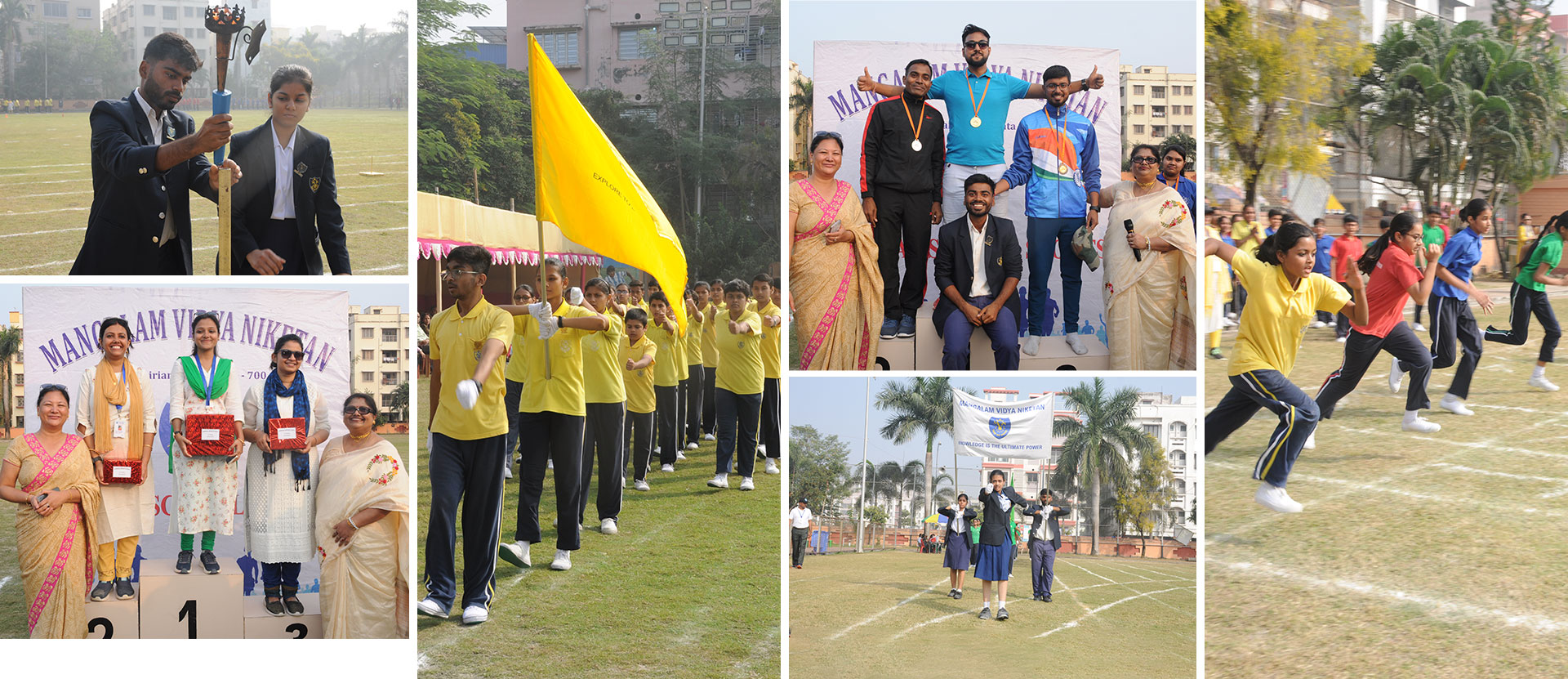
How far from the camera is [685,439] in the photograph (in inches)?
305

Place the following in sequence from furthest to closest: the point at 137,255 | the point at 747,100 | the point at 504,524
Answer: the point at 747,100, the point at 504,524, the point at 137,255

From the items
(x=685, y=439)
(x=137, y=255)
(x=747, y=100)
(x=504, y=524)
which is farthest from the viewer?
(x=747, y=100)

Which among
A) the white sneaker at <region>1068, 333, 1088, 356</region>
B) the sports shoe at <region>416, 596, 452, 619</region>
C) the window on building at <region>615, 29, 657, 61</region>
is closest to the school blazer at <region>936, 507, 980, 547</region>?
the white sneaker at <region>1068, 333, 1088, 356</region>

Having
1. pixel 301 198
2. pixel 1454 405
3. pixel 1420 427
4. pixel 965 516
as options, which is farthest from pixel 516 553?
pixel 1454 405

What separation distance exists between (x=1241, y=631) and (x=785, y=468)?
1.94m

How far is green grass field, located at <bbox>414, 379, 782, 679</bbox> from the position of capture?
4.17 meters

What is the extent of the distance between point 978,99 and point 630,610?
2.76m

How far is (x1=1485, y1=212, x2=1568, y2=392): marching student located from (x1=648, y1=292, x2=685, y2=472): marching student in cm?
466

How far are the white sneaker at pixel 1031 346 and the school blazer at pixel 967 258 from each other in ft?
0.91

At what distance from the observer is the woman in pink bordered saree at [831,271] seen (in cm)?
461

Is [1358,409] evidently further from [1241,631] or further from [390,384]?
[390,384]

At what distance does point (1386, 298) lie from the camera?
4.95 metres

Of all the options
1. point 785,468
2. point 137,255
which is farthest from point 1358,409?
point 137,255

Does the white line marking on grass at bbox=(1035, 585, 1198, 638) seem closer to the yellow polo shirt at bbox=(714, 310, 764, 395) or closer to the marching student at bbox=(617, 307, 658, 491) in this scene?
the marching student at bbox=(617, 307, 658, 491)
